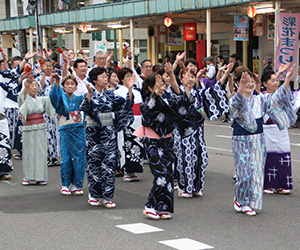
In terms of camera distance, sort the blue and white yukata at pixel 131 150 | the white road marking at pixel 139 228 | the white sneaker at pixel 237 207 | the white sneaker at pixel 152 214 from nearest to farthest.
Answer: the white road marking at pixel 139 228
the white sneaker at pixel 152 214
the white sneaker at pixel 237 207
the blue and white yukata at pixel 131 150

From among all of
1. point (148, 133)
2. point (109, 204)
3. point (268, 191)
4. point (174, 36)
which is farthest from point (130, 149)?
point (174, 36)

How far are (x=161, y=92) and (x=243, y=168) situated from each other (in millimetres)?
1219

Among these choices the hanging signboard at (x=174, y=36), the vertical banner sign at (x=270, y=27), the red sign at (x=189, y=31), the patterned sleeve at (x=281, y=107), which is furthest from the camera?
the hanging signboard at (x=174, y=36)

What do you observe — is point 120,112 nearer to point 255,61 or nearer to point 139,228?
point 139,228

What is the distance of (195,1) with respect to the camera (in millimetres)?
17453

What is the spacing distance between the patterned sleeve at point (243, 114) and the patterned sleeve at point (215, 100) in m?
0.93

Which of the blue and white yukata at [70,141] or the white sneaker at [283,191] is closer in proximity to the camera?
the white sneaker at [283,191]

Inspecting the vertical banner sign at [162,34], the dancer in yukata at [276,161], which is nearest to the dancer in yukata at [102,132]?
the dancer in yukata at [276,161]

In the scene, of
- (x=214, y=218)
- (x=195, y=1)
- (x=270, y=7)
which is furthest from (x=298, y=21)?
(x=214, y=218)

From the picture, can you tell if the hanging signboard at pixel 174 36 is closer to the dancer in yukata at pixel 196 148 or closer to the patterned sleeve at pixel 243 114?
the dancer in yukata at pixel 196 148

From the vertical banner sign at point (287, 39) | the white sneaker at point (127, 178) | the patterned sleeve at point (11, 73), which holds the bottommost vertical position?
the white sneaker at point (127, 178)

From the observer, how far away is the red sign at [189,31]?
2331cm

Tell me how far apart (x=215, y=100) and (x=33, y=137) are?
9.30 ft

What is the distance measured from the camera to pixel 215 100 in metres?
7.70
